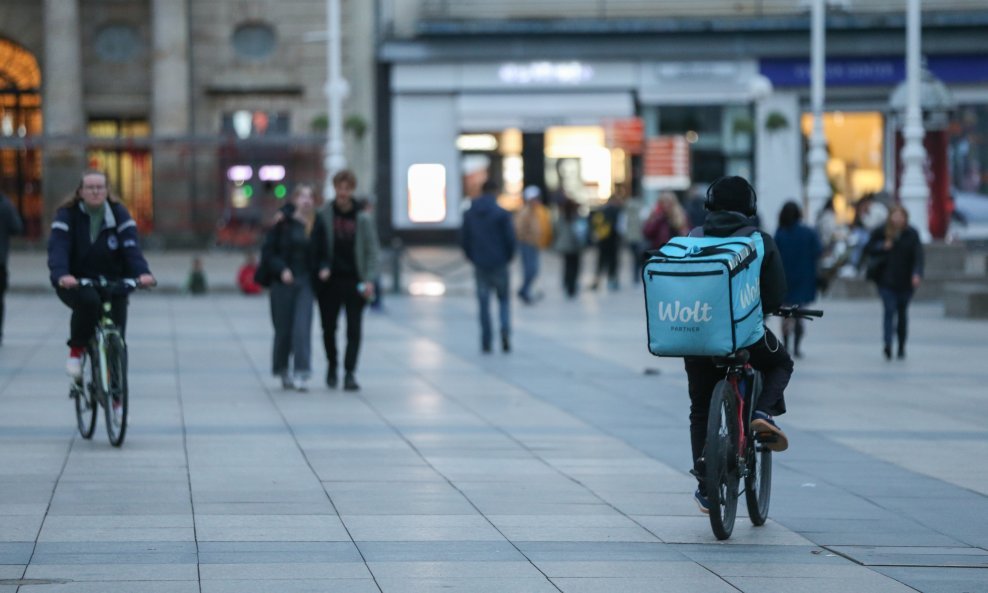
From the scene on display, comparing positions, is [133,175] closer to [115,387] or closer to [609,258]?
[609,258]

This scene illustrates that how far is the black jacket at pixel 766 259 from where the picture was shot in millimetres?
8383

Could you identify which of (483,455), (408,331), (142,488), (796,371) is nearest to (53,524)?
(142,488)

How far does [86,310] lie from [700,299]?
4715 millimetres

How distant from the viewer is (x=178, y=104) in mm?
43562

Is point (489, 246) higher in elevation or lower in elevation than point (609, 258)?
higher

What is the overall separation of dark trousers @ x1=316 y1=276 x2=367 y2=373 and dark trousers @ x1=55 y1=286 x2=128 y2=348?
3.72m

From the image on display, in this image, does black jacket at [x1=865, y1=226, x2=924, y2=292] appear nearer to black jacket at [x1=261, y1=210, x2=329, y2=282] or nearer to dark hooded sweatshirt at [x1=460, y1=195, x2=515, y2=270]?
dark hooded sweatshirt at [x1=460, y1=195, x2=515, y2=270]

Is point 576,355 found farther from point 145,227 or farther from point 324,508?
point 145,227

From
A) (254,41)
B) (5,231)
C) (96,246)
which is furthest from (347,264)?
(254,41)

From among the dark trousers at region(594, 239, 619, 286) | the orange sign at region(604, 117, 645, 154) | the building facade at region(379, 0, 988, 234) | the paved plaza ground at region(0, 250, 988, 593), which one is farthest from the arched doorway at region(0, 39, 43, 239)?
the paved plaza ground at region(0, 250, 988, 593)

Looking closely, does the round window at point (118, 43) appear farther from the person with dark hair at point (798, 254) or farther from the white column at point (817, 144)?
the person with dark hair at point (798, 254)

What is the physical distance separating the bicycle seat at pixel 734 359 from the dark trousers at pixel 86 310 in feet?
14.4

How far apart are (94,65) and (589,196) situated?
41.2ft

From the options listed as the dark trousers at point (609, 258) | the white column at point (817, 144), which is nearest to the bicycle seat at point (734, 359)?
the dark trousers at point (609, 258)
